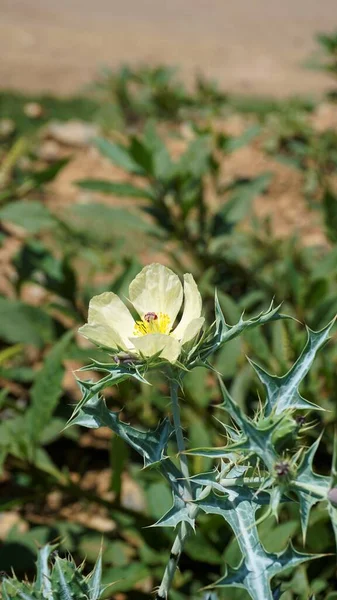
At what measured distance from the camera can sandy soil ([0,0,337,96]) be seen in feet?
27.9

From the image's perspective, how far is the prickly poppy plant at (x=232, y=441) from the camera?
1.00 metres

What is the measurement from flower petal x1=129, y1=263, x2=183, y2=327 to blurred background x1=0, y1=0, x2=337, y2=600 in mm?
225

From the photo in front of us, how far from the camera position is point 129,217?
2.89 meters

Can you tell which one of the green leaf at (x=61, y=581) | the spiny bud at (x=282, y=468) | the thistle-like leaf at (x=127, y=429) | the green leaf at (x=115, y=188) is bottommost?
the green leaf at (x=115, y=188)

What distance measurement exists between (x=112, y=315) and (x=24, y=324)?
1.31m

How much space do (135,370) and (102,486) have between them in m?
1.57

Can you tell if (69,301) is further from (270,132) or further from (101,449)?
(270,132)

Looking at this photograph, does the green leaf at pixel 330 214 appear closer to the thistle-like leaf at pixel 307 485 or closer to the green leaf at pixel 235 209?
the green leaf at pixel 235 209

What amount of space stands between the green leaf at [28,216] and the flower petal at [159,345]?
1604 millimetres

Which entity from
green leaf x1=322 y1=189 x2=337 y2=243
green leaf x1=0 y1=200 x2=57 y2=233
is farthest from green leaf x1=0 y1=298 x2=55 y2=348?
green leaf x1=322 y1=189 x2=337 y2=243

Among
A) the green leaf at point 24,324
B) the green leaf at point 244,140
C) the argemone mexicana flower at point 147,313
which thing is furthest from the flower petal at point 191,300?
the green leaf at point 244,140

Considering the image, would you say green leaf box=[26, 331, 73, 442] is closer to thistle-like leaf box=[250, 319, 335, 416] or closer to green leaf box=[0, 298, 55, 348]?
green leaf box=[0, 298, 55, 348]

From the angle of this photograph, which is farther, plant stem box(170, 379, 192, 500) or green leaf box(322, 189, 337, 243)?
green leaf box(322, 189, 337, 243)

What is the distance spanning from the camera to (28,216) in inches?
104
